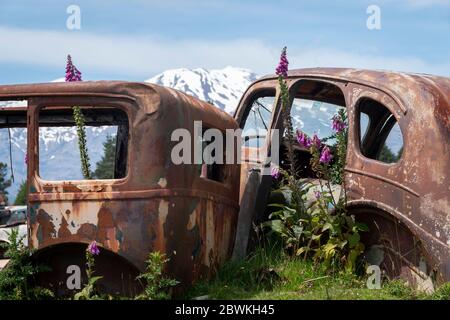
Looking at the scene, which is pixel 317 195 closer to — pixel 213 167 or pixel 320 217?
pixel 320 217

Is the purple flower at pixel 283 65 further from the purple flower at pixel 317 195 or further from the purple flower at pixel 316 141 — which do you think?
the purple flower at pixel 317 195

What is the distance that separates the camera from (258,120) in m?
9.28

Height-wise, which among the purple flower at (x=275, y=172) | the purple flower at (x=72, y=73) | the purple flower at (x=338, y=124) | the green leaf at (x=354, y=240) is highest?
the purple flower at (x=72, y=73)

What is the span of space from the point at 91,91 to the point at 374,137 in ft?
13.0

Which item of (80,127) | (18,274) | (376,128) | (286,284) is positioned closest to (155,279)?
(18,274)

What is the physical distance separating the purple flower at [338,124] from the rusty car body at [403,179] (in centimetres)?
14

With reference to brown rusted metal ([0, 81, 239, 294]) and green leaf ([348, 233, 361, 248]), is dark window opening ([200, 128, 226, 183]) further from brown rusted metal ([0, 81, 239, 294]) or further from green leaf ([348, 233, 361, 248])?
green leaf ([348, 233, 361, 248])

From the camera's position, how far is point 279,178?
8391mm

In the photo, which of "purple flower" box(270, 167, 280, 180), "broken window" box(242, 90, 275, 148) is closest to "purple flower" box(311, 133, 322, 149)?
"purple flower" box(270, 167, 280, 180)

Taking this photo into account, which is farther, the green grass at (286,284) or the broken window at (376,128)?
the broken window at (376,128)

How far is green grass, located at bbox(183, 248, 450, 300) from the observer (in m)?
6.13

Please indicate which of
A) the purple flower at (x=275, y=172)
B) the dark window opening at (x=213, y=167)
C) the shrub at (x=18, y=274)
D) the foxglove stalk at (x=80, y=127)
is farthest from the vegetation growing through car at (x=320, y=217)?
the shrub at (x=18, y=274)

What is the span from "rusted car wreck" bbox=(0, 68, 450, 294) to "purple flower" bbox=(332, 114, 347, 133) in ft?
0.43

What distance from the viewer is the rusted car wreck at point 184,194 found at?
599 centimetres
